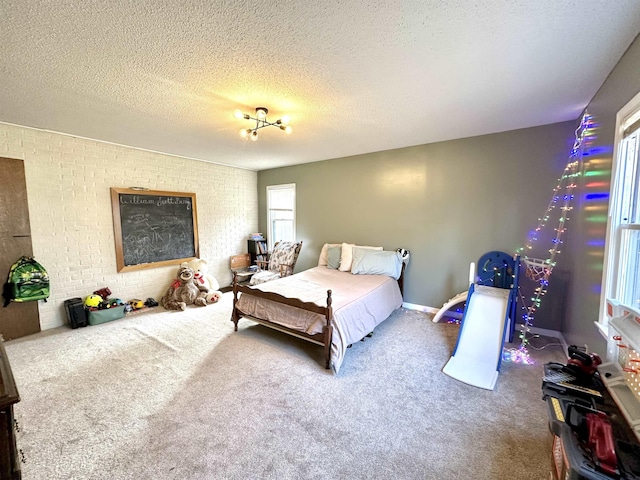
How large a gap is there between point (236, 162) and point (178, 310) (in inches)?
110

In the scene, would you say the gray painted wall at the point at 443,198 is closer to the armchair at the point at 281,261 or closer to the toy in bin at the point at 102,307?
the armchair at the point at 281,261

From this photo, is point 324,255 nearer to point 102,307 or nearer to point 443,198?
point 443,198

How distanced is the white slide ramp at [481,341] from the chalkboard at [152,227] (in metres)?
4.34

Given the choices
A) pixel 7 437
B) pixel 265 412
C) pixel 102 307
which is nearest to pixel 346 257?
pixel 265 412

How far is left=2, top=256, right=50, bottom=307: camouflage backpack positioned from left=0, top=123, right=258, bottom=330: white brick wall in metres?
0.18

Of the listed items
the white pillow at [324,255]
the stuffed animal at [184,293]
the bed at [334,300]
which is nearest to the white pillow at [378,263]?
the bed at [334,300]

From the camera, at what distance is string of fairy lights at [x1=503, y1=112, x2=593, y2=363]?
271cm

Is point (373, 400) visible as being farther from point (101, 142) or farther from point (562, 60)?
point (101, 142)

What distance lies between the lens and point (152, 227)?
414cm

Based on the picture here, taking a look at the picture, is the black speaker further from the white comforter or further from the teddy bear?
the white comforter

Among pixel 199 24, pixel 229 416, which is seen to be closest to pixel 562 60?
pixel 199 24

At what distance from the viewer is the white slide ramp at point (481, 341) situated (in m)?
2.33

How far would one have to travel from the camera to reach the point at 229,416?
1865 millimetres

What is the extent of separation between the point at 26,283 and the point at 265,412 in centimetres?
323
